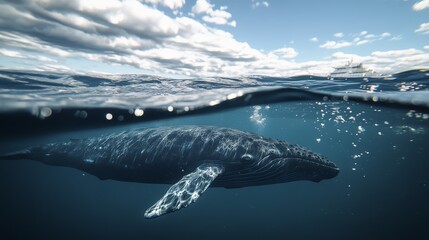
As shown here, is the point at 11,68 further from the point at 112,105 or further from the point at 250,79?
the point at 250,79

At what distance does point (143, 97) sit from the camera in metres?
13.9

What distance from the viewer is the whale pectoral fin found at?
6.90 metres

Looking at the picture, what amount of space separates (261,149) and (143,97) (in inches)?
306

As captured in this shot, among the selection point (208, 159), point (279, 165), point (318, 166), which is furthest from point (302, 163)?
point (208, 159)

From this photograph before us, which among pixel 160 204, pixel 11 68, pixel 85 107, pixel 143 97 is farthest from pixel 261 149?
pixel 11 68

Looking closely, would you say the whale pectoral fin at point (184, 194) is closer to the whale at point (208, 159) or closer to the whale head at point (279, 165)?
the whale at point (208, 159)

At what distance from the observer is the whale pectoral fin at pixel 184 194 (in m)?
6.90

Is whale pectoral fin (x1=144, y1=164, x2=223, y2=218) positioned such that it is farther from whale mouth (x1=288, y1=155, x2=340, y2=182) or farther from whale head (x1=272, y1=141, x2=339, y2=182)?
whale mouth (x1=288, y1=155, x2=340, y2=182)

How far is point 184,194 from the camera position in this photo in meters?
7.43

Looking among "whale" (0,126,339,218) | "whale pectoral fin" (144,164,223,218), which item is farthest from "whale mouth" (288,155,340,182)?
"whale pectoral fin" (144,164,223,218)

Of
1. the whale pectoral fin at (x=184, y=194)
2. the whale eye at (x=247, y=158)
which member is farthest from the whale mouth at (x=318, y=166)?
the whale pectoral fin at (x=184, y=194)

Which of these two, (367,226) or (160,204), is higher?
(160,204)

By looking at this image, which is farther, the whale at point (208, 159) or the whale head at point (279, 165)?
the whale at point (208, 159)

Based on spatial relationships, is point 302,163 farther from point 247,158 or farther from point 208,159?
point 208,159
